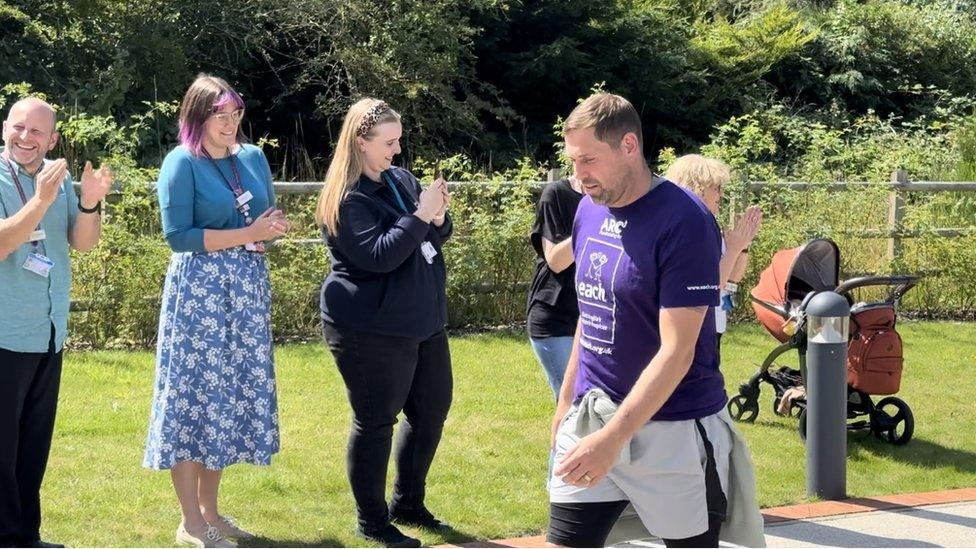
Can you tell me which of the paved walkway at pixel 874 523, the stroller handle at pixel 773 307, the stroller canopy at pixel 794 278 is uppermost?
the stroller canopy at pixel 794 278

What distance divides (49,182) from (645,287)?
8.06 ft

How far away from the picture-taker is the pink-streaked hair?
209 inches

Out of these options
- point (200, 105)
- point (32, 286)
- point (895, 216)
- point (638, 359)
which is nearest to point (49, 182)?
point (32, 286)

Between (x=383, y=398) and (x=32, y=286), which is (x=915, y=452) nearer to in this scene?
(x=383, y=398)

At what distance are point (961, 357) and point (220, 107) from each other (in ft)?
23.1

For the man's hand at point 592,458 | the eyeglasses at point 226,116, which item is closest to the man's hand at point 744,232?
the man's hand at point 592,458

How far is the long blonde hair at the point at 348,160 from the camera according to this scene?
17.2 ft

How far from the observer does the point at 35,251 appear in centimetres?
505

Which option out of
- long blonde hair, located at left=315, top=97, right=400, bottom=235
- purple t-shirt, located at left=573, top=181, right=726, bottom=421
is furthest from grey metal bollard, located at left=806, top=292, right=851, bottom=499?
purple t-shirt, located at left=573, top=181, right=726, bottom=421

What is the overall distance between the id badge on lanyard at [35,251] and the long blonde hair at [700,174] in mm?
2711

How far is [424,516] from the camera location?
5.77 meters

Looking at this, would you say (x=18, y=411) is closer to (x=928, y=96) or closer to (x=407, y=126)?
(x=407, y=126)

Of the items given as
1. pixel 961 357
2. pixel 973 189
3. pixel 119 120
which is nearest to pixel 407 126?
pixel 119 120

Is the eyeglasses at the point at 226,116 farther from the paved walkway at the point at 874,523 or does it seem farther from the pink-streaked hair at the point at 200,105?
the paved walkway at the point at 874,523
